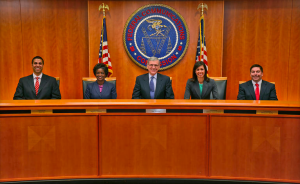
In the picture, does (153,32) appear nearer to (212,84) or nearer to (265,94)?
(212,84)

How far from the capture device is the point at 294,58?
13.7 ft

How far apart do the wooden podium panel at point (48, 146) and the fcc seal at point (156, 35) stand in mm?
2445

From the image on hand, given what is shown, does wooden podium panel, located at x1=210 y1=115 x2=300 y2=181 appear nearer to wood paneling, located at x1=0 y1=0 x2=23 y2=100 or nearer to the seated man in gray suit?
the seated man in gray suit

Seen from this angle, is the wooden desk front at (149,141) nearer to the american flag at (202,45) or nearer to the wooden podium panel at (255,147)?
the wooden podium panel at (255,147)

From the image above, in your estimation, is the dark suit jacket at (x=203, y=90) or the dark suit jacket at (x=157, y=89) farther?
the dark suit jacket at (x=157, y=89)

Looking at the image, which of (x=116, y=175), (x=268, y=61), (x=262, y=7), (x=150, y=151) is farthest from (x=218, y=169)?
(x=262, y=7)

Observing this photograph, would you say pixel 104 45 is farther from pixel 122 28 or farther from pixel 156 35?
pixel 156 35

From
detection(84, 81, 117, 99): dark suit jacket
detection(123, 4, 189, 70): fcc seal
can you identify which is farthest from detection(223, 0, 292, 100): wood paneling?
detection(84, 81, 117, 99): dark suit jacket

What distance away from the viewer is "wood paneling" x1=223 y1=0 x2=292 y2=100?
13.6ft

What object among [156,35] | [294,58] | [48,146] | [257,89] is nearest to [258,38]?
[294,58]

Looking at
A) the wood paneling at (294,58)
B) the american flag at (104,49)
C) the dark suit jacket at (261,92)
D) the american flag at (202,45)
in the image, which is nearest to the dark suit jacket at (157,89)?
the dark suit jacket at (261,92)

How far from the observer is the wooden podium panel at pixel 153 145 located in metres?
1.86

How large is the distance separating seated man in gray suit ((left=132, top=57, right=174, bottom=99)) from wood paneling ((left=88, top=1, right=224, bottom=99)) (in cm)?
129

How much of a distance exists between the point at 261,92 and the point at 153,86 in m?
1.35
